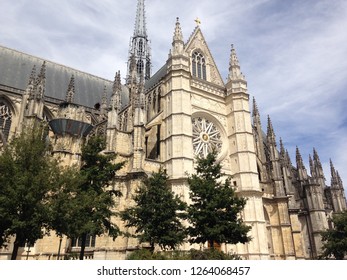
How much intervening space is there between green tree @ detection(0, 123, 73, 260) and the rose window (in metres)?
14.5

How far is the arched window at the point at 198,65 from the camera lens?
91.0 ft

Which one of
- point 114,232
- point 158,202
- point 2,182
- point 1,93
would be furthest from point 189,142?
point 1,93

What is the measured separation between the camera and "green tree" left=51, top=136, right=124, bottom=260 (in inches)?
452

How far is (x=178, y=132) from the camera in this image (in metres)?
22.4

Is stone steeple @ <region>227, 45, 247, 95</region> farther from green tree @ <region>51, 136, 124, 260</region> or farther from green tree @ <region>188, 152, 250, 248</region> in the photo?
green tree @ <region>51, 136, 124, 260</region>

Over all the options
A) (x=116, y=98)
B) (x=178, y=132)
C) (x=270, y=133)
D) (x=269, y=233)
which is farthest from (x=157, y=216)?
(x=270, y=133)

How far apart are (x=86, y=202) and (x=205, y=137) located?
49.6ft

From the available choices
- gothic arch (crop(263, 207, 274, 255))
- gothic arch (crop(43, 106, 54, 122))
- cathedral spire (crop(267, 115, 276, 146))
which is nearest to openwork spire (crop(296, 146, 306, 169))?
cathedral spire (crop(267, 115, 276, 146))

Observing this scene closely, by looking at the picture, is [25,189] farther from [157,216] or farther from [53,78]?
[53,78]

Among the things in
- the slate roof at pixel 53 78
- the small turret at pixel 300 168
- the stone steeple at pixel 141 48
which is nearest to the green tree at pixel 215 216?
the slate roof at pixel 53 78

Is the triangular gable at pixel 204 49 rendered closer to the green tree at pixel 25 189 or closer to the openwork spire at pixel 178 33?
the openwork spire at pixel 178 33

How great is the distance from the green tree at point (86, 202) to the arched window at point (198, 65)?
Answer: 49.2ft

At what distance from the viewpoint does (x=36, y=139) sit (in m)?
12.3

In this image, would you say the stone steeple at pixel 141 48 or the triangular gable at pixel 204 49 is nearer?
the triangular gable at pixel 204 49
